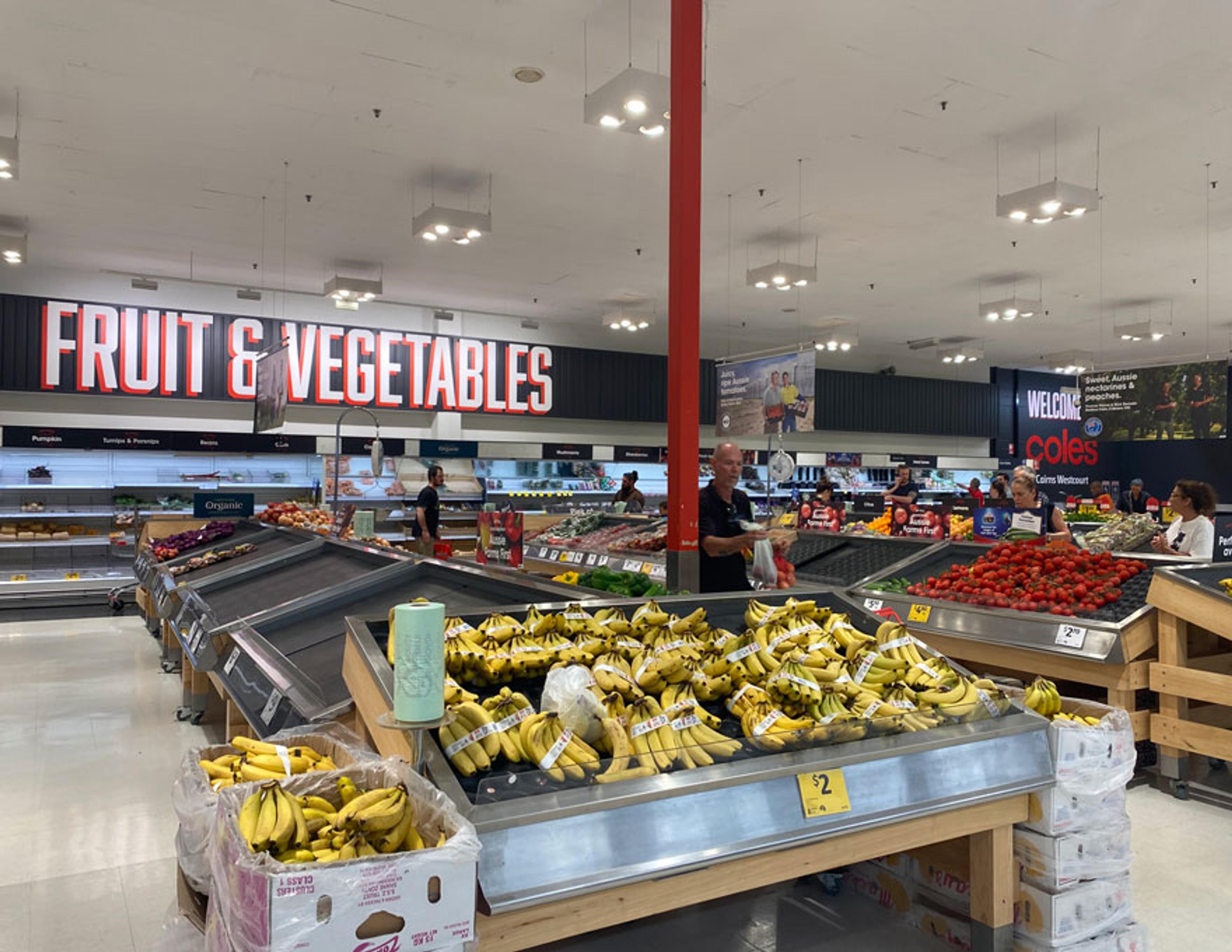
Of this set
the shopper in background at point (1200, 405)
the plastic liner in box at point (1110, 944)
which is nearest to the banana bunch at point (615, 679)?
the plastic liner in box at point (1110, 944)

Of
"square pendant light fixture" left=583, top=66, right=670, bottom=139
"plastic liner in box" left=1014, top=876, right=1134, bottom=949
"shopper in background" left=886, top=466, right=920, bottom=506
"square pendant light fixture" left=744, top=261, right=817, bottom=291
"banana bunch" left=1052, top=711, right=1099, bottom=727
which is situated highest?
"square pendant light fixture" left=583, top=66, right=670, bottom=139

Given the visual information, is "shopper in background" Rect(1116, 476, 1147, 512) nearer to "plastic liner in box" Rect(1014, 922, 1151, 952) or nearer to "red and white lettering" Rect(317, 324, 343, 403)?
"plastic liner in box" Rect(1014, 922, 1151, 952)

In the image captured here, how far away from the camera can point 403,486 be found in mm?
11703

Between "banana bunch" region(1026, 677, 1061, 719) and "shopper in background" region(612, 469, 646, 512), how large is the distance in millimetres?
7404

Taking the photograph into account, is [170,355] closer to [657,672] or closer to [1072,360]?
[657,672]

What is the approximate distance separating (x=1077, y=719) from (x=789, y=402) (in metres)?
5.60

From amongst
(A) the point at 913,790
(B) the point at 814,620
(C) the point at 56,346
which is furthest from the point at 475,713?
(C) the point at 56,346

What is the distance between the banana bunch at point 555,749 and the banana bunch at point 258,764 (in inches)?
18.3

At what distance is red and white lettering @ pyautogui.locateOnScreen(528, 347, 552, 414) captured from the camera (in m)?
13.0

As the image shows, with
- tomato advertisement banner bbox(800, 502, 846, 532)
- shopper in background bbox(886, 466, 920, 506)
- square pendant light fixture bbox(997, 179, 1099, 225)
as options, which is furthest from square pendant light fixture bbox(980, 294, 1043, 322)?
tomato advertisement banner bbox(800, 502, 846, 532)

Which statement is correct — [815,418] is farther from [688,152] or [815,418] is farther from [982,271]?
[688,152]

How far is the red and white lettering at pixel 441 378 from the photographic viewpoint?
1217cm

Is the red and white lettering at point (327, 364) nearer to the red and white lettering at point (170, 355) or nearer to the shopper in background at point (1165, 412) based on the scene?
the red and white lettering at point (170, 355)

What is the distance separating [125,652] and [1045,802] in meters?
7.76
